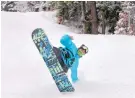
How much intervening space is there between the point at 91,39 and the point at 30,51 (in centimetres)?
239

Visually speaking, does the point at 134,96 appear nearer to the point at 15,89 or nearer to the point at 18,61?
the point at 15,89

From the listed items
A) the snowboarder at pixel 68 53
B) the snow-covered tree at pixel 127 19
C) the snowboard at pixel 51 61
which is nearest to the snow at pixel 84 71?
the snowboard at pixel 51 61

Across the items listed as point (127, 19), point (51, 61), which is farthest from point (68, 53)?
point (127, 19)

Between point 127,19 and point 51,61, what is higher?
point 51,61

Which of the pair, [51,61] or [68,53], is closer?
[51,61]

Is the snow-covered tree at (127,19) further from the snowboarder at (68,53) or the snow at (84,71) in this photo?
the snowboarder at (68,53)

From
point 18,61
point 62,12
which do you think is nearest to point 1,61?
point 18,61

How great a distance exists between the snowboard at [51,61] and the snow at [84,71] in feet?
0.49

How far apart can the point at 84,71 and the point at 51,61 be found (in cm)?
155

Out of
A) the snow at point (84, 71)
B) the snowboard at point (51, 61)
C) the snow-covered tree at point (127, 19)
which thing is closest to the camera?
the snowboard at point (51, 61)

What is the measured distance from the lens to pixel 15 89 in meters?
6.01

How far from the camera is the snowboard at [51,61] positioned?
5711 millimetres

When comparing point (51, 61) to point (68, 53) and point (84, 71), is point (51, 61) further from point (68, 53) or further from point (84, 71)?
point (84, 71)

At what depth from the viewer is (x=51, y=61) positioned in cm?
571
